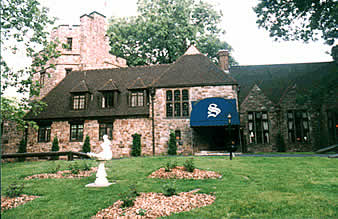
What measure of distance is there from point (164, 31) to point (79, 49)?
39.1 feet

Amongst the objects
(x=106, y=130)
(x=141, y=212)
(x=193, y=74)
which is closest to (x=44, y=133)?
(x=106, y=130)

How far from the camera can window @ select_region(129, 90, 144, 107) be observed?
74.2 ft

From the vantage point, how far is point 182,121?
2102 cm

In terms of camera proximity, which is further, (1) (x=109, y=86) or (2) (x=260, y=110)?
(2) (x=260, y=110)

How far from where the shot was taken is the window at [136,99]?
22609 mm

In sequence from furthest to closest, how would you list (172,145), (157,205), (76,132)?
1. (76,132)
2. (172,145)
3. (157,205)

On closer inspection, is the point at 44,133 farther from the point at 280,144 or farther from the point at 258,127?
the point at 280,144

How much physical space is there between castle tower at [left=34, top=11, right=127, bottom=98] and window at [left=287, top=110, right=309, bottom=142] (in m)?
24.4

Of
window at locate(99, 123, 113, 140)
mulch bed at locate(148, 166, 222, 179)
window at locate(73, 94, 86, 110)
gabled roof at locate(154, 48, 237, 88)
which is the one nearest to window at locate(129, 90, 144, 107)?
gabled roof at locate(154, 48, 237, 88)

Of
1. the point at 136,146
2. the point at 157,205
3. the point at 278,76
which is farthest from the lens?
the point at 278,76

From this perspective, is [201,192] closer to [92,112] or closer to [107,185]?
[107,185]

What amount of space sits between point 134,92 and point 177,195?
1741cm

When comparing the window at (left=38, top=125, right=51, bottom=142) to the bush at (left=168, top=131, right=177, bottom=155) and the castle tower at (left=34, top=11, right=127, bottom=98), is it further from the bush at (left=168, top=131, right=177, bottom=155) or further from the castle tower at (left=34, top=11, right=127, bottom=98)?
the bush at (left=168, top=131, right=177, bottom=155)

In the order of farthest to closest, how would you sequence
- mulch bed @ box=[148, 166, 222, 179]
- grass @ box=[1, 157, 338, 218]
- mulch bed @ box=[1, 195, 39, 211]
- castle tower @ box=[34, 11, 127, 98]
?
castle tower @ box=[34, 11, 127, 98]
mulch bed @ box=[148, 166, 222, 179]
mulch bed @ box=[1, 195, 39, 211]
grass @ box=[1, 157, 338, 218]
